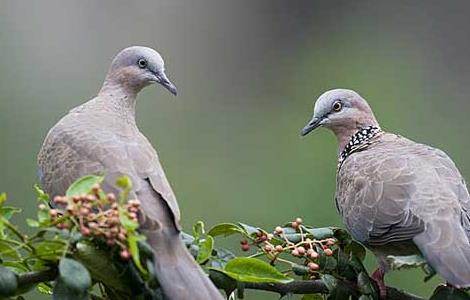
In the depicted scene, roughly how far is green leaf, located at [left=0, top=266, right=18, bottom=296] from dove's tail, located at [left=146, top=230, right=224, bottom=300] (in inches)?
7.2

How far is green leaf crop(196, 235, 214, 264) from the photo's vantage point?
139 centimetres

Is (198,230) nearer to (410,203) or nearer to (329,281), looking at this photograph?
(329,281)

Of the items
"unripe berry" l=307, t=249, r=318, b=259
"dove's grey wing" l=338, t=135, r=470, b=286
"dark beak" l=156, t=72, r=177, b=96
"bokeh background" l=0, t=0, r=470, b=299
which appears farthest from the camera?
"bokeh background" l=0, t=0, r=470, b=299

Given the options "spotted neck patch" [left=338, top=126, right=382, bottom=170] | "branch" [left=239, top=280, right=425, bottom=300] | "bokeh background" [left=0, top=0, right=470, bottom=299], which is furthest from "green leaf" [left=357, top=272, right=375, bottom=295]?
"bokeh background" [left=0, top=0, right=470, bottom=299]

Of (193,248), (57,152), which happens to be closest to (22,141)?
(57,152)

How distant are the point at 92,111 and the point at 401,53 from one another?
297 cm

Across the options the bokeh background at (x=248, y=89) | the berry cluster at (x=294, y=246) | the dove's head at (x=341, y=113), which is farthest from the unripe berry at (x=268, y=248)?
the bokeh background at (x=248, y=89)

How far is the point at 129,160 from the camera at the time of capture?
1596 millimetres

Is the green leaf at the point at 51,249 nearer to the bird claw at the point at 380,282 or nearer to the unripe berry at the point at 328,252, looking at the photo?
the unripe berry at the point at 328,252

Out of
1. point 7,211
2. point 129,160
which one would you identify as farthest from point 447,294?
point 7,211

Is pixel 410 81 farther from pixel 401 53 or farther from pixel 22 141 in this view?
pixel 22 141

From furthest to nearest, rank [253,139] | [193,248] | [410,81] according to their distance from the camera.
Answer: [410,81], [253,139], [193,248]

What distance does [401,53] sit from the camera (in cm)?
470

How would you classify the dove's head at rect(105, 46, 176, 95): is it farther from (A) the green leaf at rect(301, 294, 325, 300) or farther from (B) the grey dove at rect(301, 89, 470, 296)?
(A) the green leaf at rect(301, 294, 325, 300)
